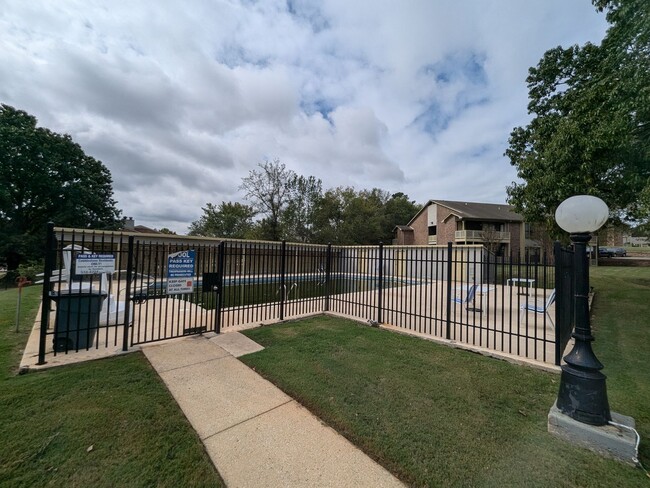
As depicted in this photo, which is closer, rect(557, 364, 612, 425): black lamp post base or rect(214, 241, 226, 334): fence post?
rect(557, 364, 612, 425): black lamp post base

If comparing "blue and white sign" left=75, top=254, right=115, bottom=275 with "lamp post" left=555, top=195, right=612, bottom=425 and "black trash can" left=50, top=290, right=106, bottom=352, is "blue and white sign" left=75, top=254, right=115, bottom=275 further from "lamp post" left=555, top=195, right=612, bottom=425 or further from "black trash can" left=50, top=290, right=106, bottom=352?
"lamp post" left=555, top=195, right=612, bottom=425

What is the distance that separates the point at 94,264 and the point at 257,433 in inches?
143

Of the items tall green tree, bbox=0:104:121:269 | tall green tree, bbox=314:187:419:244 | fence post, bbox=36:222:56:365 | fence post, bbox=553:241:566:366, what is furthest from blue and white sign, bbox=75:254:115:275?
tall green tree, bbox=314:187:419:244

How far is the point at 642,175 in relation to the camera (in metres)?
7.26

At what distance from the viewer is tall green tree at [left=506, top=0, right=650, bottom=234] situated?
638cm

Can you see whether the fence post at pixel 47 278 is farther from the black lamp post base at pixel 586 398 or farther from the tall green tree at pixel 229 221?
the tall green tree at pixel 229 221

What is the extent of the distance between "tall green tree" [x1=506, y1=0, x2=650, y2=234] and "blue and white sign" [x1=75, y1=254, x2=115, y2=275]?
10.5 meters

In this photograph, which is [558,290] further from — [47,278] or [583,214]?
[47,278]

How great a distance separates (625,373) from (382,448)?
13.4 feet

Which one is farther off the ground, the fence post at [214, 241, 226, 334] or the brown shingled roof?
the brown shingled roof

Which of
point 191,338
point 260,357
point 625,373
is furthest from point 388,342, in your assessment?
point 191,338

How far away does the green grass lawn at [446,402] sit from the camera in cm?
222

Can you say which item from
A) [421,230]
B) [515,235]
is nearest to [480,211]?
[515,235]

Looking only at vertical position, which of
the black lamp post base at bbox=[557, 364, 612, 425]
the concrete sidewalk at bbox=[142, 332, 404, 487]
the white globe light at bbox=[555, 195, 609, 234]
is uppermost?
the white globe light at bbox=[555, 195, 609, 234]
